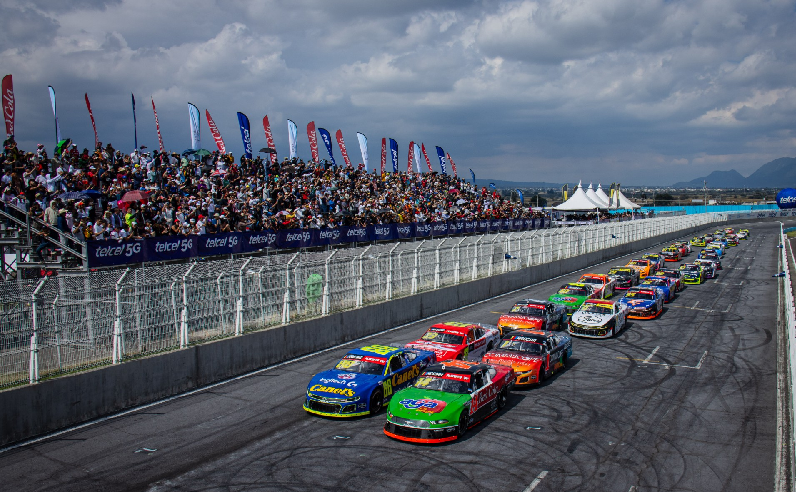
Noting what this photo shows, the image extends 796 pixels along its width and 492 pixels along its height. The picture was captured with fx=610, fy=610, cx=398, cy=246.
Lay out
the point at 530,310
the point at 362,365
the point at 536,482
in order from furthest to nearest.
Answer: the point at 530,310, the point at 362,365, the point at 536,482

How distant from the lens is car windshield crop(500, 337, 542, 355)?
16.3 meters

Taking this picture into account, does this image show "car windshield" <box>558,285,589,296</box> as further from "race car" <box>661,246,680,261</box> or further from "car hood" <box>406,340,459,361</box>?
"race car" <box>661,246,680,261</box>

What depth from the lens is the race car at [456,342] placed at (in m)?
17.0

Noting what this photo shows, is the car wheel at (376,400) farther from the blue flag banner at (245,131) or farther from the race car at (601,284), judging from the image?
the blue flag banner at (245,131)

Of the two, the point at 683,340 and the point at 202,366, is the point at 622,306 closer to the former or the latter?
the point at 683,340

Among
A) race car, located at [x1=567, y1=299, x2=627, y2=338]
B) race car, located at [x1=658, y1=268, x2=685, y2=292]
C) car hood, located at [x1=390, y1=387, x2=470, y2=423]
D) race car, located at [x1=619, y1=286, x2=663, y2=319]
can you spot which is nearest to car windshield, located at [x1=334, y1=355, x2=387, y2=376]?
car hood, located at [x1=390, y1=387, x2=470, y2=423]

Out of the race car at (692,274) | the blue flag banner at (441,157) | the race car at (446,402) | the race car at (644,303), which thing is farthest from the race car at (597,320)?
the blue flag banner at (441,157)

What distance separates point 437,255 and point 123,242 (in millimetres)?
12592

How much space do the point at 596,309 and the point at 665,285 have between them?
9.25m

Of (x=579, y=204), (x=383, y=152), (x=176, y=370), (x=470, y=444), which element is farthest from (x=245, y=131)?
(x=579, y=204)

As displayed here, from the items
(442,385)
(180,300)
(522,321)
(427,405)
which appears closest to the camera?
(427,405)

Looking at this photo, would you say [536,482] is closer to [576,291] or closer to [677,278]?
[576,291]

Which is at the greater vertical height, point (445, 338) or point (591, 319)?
point (445, 338)

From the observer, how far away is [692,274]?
36656mm
